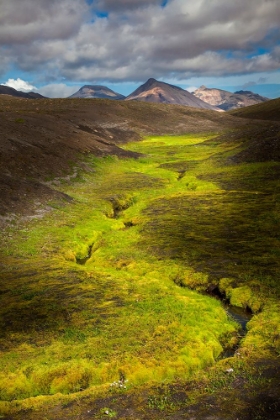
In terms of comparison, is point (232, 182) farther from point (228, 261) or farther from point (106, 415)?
point (106, 415)

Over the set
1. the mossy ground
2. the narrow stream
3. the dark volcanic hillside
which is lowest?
the narrow stream

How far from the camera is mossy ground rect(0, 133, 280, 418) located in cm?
2195

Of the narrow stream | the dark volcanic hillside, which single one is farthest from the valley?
the dark volcanic hillside

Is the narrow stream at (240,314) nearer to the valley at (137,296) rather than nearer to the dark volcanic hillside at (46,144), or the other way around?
the valley at (137,296)

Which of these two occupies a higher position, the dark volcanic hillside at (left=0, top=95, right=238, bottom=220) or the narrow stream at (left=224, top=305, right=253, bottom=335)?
the dark volcanic hillside at (left=0, top=95, right=238, bottom=220)

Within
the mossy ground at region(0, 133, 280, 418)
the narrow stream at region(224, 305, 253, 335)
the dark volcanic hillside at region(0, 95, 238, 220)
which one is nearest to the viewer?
the mossy ground at region(0, 133, 280, 418)

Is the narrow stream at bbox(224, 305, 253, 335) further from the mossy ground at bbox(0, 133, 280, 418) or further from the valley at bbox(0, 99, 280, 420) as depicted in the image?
the mossy ground at bbox(0, 133, 280, 418)

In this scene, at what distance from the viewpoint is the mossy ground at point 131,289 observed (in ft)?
72.0

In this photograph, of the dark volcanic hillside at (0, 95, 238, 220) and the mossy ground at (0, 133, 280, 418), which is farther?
the dark volcanic hillside at (0, 95, 238, 220)

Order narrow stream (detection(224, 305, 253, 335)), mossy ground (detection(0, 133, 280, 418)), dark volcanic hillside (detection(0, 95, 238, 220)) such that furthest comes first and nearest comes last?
1. dark volcanic hillside (detection(0, 95, 238, 220))
2. narrow stream (detection(224, 305, 253, 335))
3. mossy ground (detection(0, 133, 280, 418))

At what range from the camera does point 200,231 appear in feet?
153

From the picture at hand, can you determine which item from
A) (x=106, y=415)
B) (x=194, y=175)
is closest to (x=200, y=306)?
(x=106, y=415)

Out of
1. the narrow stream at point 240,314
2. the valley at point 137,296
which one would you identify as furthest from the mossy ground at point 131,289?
the narrow stream at point 240,314

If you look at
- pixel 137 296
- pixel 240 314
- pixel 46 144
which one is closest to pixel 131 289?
pixel 137 296
